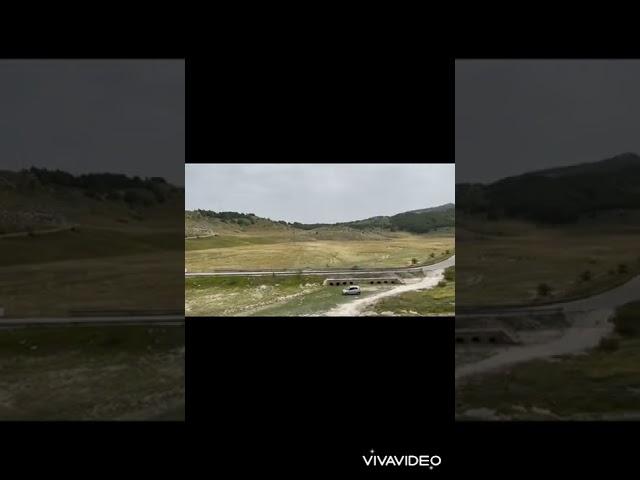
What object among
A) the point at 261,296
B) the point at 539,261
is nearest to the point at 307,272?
the point at 261,296

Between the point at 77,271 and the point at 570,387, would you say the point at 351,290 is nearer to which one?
the point at 570,387

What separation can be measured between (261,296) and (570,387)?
2.29 m

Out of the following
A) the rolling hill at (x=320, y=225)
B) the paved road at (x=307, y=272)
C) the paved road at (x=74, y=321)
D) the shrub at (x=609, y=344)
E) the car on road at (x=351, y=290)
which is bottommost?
the shrub at (x=609, y=344)

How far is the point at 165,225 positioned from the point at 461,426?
192 cm

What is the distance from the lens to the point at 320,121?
1.58 meters

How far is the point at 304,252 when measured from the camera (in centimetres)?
380

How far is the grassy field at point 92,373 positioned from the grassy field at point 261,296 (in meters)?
0.29

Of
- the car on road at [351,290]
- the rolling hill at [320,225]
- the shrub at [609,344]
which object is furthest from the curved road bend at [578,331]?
the car on road at [351,290]

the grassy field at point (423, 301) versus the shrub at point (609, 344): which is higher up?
the grassy field at point (423, 301)

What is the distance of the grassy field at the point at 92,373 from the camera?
156 cm

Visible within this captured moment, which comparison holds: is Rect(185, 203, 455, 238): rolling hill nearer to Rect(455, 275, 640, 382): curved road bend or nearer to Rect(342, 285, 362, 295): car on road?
Rect(342, 285, 362, 295): car on road

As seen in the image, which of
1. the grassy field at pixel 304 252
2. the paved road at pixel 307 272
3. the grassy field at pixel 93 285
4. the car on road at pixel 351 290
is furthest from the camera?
the grassy field at pixel 304 252

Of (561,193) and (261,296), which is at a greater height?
(561,193)

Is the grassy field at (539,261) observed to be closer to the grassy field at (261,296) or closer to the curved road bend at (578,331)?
the curved road bend at (578,331)
